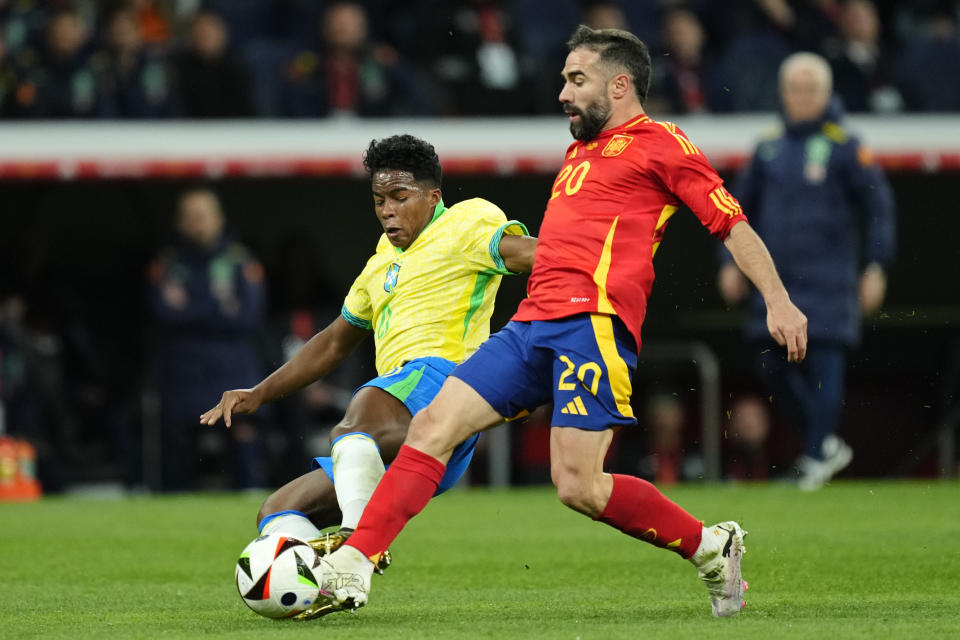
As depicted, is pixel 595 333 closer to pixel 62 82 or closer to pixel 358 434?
pixel 358 434

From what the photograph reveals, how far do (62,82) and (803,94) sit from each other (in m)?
5.93

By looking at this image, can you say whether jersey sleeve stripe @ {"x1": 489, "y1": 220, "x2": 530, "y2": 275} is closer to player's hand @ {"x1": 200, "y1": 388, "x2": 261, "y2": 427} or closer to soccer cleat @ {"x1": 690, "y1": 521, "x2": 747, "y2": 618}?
player's hand @ {"x1": 200, "y1": 388, "x2": 261, "y2": 427}

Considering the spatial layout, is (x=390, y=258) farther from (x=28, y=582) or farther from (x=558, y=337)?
(x=28, y=582)

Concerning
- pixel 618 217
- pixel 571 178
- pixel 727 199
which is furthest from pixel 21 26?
pixel 727 199

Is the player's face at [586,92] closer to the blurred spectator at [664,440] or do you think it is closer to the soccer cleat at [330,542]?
the soccer cleat at [330,542]

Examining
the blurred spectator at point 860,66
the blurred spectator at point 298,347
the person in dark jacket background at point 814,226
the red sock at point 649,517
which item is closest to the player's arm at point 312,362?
the red sock at point 649,517

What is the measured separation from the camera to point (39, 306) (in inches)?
523

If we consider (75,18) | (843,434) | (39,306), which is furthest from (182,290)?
(843,434)

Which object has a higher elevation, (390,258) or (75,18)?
(75,18)

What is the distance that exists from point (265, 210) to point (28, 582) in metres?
8.63

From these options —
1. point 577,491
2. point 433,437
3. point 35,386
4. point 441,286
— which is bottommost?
point 35,386

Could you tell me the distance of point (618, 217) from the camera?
17.9 ft

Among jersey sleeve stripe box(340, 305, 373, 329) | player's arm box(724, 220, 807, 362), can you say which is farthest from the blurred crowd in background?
player's arm box(724, 220, 807, 362)

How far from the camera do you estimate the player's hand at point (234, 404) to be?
5910 millimetres
